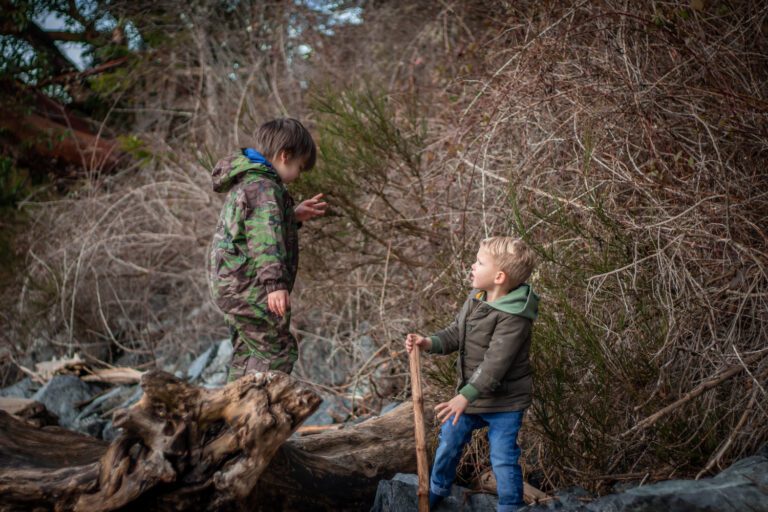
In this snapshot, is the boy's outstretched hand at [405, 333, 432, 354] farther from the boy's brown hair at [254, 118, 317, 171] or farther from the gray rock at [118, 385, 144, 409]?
the gray rock at [118, 385, 144, 409]

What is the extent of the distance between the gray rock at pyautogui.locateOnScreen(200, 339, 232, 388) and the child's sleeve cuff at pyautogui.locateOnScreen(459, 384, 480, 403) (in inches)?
132

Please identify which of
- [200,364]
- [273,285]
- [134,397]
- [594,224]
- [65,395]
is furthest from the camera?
[200,364]

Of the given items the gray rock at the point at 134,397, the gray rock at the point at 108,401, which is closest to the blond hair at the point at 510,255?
the gray rock at the point at 134,397

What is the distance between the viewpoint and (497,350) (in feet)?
8.62

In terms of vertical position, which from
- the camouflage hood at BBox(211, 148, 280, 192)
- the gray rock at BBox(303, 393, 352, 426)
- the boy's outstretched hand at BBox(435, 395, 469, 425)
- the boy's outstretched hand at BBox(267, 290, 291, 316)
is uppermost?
the camouflage hood at BBox(211, 148, 280, 192)

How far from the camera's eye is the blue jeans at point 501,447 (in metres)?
2.67

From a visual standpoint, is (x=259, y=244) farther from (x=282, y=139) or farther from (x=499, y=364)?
(x=499, y=364)

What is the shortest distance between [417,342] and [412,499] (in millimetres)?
641

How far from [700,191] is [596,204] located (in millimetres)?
527

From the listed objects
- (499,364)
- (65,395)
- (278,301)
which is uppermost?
(278,301)

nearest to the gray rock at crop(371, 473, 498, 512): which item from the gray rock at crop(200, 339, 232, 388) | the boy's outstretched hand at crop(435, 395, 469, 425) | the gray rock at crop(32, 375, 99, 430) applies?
the boy's outstretched hand at crop(435, 395, 469, 425)

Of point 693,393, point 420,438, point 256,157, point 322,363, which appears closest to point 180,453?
point 420,438

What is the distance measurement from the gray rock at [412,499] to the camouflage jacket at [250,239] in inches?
40.6

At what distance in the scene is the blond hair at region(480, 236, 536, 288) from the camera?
8.73 ft
